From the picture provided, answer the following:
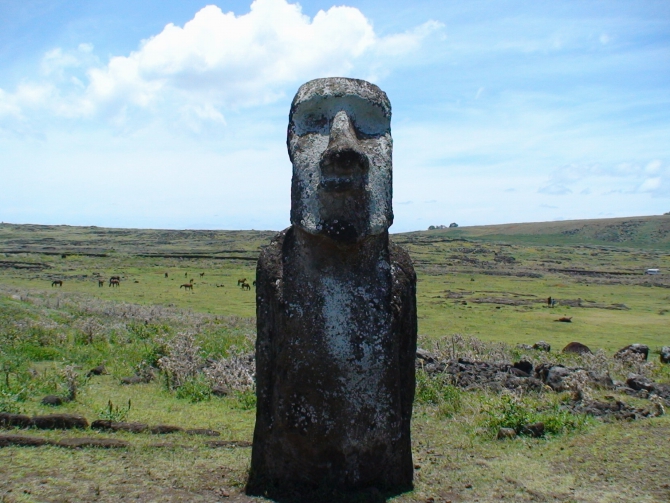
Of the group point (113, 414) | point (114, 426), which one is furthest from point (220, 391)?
point (114, 426)

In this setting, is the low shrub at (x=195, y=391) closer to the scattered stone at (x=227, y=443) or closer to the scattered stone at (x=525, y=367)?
the scattered stone at (x=227, y=443)

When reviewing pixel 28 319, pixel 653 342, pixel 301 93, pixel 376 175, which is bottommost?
pixel 653 342

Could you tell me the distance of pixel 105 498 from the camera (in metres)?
4.91

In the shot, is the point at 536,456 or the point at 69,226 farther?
the point at 69,226

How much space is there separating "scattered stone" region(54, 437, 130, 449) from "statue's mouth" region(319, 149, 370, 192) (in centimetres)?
330

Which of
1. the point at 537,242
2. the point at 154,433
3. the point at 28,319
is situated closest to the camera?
the point at 154,433

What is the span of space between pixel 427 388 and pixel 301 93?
4960mm

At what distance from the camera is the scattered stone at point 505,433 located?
704cm

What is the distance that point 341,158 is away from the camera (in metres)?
5.01

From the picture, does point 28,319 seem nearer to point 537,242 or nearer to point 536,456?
point 536,456

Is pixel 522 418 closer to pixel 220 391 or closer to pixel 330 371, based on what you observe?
pixel 330 371

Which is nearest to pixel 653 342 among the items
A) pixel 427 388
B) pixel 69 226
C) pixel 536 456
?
pixel 427 388

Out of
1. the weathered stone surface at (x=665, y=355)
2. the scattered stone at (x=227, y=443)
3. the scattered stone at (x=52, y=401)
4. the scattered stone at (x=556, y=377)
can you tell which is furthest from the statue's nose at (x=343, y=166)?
the weathered stone surface at (x=665, y=355)

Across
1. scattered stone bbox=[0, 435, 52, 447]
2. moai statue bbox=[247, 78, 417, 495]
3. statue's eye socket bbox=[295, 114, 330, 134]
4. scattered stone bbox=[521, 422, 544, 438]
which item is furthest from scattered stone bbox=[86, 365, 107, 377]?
scattered stone bbox=[521, 422, 544, 438]
